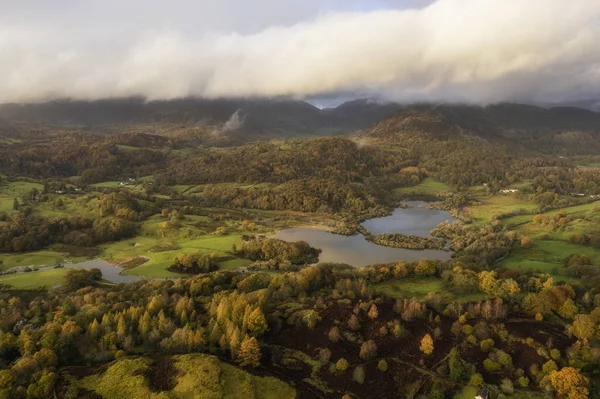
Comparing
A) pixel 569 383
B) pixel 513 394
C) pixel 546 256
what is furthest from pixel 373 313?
pixel 546 256

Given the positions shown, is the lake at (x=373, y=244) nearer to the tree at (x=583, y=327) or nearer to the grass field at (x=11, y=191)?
the tree at (x=583, y=327)

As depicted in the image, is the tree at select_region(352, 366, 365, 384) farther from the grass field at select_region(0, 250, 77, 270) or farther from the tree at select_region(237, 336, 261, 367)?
the grass field at select_region(0, 250, 77, 270)

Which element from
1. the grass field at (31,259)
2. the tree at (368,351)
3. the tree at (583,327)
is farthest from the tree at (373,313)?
the grass field at (31,259)

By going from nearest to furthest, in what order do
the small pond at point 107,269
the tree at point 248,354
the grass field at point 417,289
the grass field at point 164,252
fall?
the tree at point 248,354 < the grass field at point 417,289 < the small pond at point 107,269 < the grass field at point 164,252

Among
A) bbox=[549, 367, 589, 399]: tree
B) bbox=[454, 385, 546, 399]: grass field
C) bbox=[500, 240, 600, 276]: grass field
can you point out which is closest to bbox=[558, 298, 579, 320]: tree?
bbox=[549, 367, 589, 399]: tree

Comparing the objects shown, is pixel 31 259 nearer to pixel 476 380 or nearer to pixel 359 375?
pixel 359 375

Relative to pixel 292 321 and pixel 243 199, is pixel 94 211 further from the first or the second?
pixel 292 321
